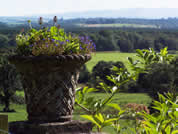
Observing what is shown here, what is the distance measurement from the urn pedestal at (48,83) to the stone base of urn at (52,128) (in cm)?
4

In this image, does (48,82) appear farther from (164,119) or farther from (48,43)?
(164,119)

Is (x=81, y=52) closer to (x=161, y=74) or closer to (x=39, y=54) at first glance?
(x=39, y=54)

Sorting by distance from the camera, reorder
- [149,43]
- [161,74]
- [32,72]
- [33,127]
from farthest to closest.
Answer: [149,43], [161,74], [32,72], [33,127]

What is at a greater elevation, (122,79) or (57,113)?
(122,79)

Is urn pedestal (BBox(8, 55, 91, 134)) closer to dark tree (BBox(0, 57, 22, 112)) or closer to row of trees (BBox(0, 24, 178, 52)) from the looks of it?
dark tree (BBox(0, 57, 22, 112))

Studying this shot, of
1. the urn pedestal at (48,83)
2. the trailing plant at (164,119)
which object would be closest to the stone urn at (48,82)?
the urn pedestal at (48,83)

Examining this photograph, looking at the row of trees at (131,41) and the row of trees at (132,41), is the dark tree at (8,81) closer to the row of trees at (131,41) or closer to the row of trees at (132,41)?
the row of trees at (131,41)

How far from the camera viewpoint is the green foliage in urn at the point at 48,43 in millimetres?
2025

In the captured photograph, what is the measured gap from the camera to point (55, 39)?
212 centimetres

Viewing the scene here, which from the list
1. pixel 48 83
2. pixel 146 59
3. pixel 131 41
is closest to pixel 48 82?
pixel 48 83

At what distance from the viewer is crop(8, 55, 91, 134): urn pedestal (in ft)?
6.51

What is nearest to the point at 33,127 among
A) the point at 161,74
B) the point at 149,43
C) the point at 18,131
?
the point at 18,131

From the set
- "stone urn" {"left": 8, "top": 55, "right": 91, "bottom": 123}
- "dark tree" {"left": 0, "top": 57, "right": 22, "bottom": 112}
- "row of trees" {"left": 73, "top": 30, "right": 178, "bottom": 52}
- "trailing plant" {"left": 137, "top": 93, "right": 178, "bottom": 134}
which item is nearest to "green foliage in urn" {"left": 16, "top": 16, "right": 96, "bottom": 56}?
"stone urn" {"left": 8, "top": 55, "right": 91, "bottom": 123}

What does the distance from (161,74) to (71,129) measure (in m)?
55.2
